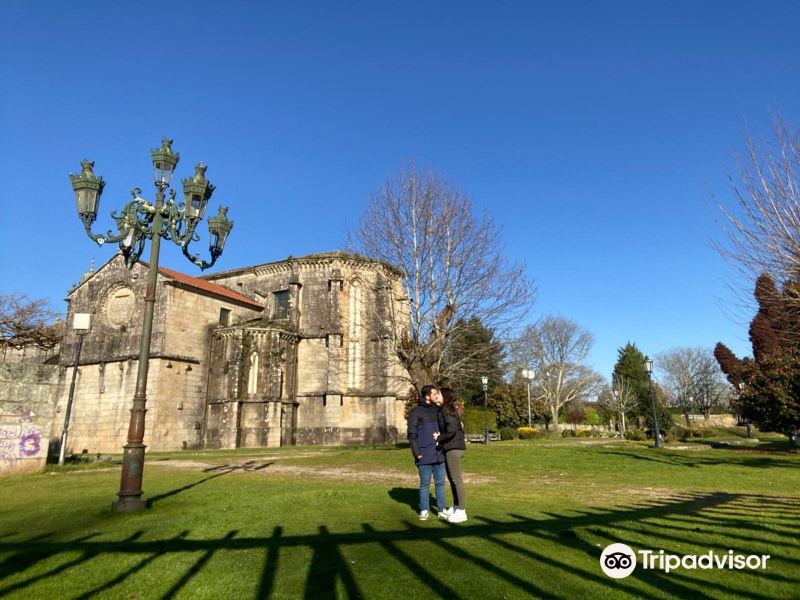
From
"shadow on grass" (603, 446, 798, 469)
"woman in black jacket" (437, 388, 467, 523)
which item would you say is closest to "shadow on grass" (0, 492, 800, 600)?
"woman in black jacket" (437, 388, 467, 523)

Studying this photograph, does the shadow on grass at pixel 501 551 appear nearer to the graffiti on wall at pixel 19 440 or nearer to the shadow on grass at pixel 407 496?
the shadow on grass at pixel 407 496

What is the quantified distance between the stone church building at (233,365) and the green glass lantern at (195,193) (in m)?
19.3

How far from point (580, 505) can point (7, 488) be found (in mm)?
12476

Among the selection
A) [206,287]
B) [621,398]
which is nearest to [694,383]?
[621,398]

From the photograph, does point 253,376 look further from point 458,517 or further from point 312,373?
point 458,517

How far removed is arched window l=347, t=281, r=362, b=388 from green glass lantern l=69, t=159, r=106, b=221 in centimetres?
2667

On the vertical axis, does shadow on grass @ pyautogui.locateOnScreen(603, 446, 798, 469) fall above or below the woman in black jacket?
below

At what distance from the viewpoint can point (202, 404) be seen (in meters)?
33.2

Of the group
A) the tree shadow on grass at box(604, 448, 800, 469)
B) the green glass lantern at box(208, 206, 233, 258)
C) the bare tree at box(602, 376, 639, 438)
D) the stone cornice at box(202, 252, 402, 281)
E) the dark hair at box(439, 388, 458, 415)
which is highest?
the stone cornice at box(202, 252, 402, 281)

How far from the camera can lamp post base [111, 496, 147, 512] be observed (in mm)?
8039

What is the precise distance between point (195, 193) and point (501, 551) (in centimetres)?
866

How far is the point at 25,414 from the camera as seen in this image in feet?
42.8

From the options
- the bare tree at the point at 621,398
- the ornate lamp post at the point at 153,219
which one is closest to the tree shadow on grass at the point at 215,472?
the ornate lamp post at the point at 153,219

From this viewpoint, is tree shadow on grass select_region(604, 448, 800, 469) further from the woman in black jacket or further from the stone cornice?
the stone cornice
